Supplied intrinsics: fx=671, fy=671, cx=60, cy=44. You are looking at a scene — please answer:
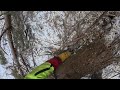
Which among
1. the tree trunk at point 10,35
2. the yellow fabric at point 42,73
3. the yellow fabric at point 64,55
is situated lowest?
the yellow fabric at point 42,73

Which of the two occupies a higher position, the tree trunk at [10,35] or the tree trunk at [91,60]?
the tree trunk at [10,35]

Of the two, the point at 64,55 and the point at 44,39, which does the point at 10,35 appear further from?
the point at 64,55

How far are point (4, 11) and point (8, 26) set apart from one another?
0.12 m

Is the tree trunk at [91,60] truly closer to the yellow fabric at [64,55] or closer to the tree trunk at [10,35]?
the yellow fabric at [64,55]

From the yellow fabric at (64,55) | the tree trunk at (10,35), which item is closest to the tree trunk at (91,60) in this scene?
the yellow fabric at (64,55)

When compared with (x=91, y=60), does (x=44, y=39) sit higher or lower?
higher

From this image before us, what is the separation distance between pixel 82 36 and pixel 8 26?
0.57m

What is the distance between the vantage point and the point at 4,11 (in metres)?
5.12

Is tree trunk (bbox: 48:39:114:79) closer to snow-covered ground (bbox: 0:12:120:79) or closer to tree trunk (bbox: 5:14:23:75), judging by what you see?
snow-covered ground (bbox: 0:12:120:79)

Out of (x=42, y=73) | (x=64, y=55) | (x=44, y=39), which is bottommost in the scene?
(x=42, y=73)

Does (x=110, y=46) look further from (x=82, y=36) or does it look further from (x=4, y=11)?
(x=4, y=11)

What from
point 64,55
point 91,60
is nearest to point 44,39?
point 64,55
